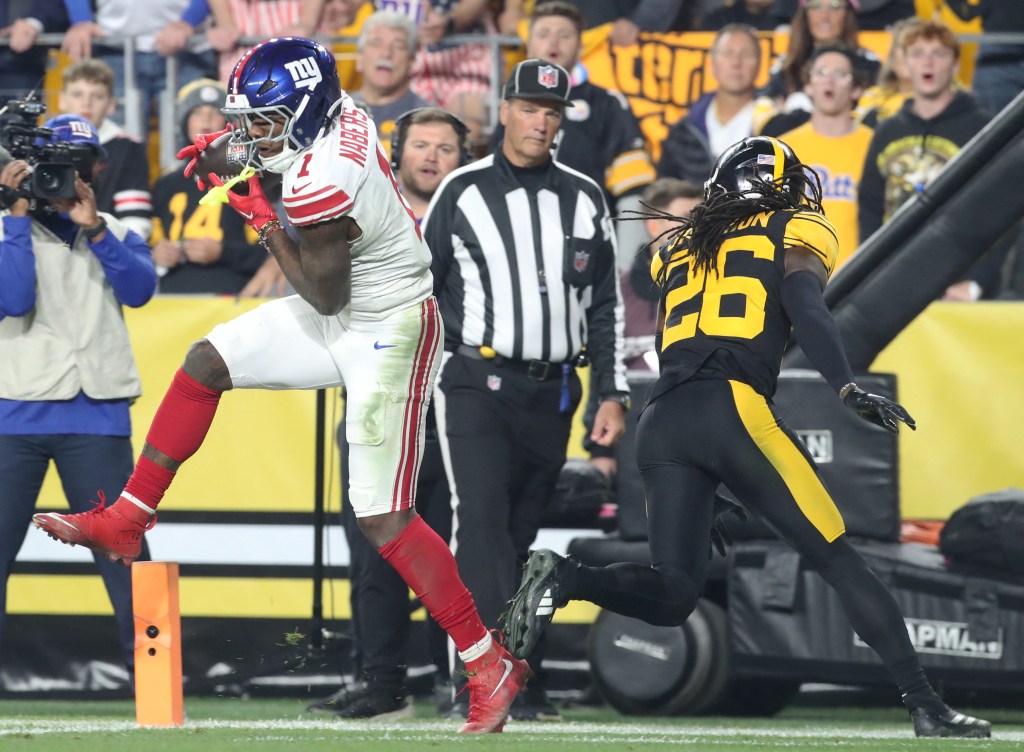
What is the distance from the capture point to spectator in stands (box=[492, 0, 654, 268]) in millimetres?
7836

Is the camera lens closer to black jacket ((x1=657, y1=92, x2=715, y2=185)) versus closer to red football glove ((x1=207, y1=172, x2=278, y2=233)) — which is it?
red football glove ((x1=207, y1=172, x2=278, y2=233))

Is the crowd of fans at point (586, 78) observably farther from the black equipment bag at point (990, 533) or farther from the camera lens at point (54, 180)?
the camera lens at point (54, 180)

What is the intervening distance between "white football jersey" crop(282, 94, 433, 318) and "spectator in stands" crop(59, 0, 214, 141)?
424 cm

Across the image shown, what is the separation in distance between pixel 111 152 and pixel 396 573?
123 inches

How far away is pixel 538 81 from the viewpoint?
5637mm

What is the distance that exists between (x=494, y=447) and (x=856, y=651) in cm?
145

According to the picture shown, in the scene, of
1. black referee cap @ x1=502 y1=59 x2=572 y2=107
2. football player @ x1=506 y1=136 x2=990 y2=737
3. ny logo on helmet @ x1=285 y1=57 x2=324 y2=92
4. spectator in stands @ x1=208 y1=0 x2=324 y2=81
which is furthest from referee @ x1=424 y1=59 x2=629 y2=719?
→ spectator in stands @ x1=208 y1=0 x2=324 y2=81

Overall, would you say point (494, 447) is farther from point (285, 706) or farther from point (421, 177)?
point (285, 706)

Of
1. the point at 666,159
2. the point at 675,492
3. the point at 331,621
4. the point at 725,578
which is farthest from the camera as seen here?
the point at 666,159

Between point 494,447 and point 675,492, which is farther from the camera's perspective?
point 494,447

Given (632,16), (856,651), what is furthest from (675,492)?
(632,16)

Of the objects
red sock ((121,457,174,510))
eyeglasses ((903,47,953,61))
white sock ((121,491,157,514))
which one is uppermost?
eyeglasses ((903,47,953,61))

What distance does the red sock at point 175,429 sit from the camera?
4.61 meters

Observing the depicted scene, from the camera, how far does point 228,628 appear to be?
668cm
